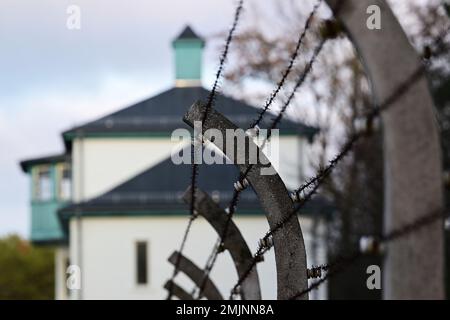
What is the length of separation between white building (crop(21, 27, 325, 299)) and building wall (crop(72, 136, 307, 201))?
32 millimetres

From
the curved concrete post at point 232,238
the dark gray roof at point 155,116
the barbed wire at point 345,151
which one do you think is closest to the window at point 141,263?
the dark gray roof at point 155,116

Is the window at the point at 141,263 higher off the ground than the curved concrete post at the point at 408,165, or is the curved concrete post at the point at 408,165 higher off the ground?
the window at the point at 141,263

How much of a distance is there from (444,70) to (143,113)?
17806 millimetres

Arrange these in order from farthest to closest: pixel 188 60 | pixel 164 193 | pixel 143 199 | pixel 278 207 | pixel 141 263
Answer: pixel 188 60 → pixel 164 193 → pixel 143 199 → pixel 141 263 → pixel 278 207

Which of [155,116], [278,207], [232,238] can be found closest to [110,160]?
[155,116]

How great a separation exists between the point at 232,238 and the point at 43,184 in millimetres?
45882

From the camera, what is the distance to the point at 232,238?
923 cm

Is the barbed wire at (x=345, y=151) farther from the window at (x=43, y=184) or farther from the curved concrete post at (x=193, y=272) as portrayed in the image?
the window at (x=43, y=184)

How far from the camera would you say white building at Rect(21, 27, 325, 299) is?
43.7 metres

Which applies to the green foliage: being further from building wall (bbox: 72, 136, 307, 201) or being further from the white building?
building wall (bbox: 72, 136, 307, 201)

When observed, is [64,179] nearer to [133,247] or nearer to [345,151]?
[133,247]

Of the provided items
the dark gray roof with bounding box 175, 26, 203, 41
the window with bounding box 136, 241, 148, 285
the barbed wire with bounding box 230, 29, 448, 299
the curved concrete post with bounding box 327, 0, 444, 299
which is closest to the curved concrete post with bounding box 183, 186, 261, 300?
the barbed wire with bounding box 230, 29, 448, 299

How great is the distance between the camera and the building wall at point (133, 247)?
4300 cm

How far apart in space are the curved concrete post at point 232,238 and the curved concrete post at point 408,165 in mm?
4666
